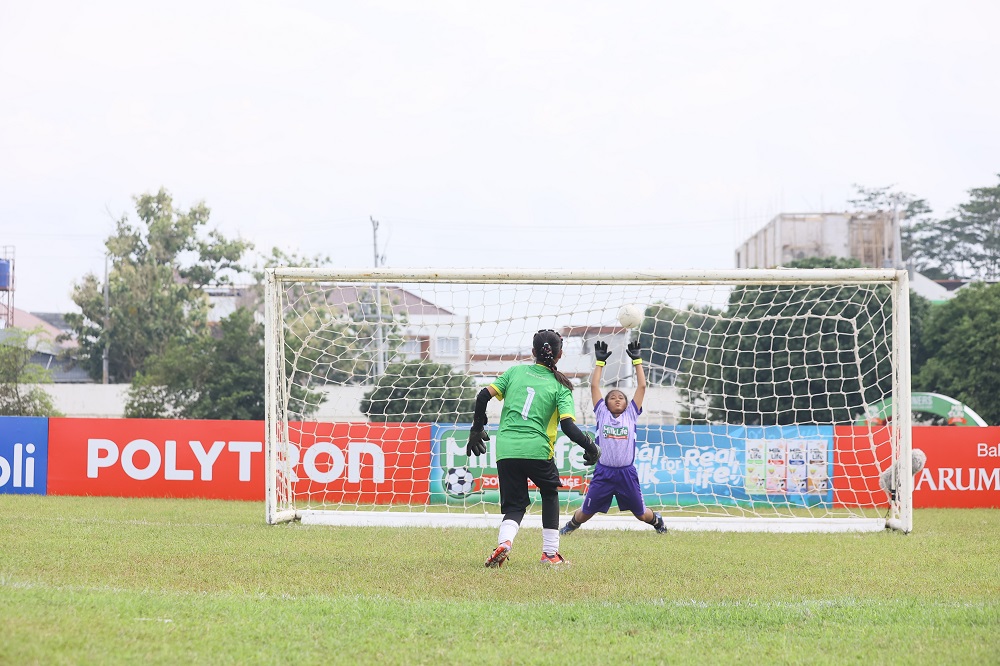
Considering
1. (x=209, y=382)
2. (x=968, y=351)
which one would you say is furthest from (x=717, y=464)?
(x=209, y=382)

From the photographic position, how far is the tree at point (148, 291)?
177 feet

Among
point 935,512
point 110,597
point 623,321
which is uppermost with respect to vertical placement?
point 623,321

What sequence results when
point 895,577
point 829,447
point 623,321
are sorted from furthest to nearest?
point 829,447 → point 623,321 → point 895,577

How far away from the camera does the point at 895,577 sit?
8031 millimetres

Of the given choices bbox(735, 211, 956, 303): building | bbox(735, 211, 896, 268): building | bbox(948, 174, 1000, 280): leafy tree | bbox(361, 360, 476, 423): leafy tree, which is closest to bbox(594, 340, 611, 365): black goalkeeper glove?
Result: bbox(361, 360, 476, 423): leafy tree

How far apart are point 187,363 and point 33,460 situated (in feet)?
85.9

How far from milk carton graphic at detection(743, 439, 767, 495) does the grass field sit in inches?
228

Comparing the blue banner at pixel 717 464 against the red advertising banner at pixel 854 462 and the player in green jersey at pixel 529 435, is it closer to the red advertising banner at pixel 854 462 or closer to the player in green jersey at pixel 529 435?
the red advertising banner at pixel 854 462

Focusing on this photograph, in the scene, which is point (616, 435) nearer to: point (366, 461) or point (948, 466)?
point (366, 461)

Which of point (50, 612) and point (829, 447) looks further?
point (829, 447)

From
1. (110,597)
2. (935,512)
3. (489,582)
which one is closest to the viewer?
(110,597)

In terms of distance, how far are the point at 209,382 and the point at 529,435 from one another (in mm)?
36192

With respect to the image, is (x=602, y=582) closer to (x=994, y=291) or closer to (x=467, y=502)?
(x=467, y=502)

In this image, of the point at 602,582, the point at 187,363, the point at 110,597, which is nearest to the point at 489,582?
the point at 602,582
